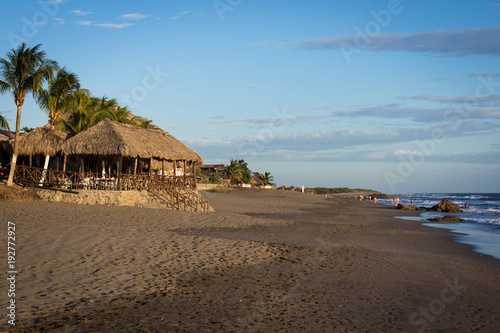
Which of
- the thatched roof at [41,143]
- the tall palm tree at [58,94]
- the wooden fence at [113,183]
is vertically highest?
the tall palm tree at [58,94]

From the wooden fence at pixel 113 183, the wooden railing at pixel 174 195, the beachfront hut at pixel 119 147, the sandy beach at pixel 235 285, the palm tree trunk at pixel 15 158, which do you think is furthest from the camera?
the wooden railing at pixel 174 195

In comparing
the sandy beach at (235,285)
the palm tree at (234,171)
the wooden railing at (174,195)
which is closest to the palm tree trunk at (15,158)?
the wooden railing at (174,195)

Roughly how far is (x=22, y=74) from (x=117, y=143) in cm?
594

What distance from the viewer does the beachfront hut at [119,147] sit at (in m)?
21.0

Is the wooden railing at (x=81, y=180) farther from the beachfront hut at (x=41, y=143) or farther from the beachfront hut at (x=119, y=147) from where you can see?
the beachfront hut at (x=41, y=143)

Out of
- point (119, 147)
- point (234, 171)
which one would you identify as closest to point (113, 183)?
point (119, 147)

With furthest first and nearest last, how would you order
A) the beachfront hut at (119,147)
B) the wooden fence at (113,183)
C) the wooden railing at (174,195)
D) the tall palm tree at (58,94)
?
the tall palm tree at (58,94)
the wooden railing at (174,195)
the beachfront hut at (119,147)
the wooden fence at (113,183)

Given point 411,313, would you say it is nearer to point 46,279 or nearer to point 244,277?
point 244,277

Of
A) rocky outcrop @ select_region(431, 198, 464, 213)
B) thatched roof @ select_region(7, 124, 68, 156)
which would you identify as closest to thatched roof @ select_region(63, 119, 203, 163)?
thatched roof @ select_region(7, 124, 68, 156)

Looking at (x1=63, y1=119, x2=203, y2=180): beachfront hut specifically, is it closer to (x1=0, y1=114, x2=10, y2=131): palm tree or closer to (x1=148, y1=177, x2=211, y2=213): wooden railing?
(x1=148, y1=177, x2=211, y2=213): wooden railing

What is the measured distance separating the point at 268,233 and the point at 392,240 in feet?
16.8

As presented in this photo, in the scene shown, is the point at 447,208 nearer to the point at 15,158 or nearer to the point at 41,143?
the point at 41,143

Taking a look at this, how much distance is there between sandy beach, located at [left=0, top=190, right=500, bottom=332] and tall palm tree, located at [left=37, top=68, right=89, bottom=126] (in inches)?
498

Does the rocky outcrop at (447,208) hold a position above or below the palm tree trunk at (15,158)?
below
